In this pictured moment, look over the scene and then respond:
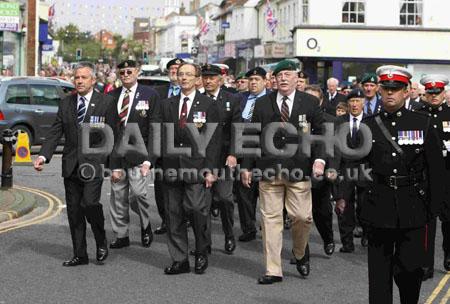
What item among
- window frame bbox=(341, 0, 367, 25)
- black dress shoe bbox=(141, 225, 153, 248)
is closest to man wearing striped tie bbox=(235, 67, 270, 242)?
black dress shoe bbox=(141, 225, 153, 248)

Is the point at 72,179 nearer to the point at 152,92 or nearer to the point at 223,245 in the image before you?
the point at 152,92

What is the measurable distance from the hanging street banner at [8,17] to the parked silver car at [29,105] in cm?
1533

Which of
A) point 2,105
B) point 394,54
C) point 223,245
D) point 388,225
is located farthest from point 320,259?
point 394,54

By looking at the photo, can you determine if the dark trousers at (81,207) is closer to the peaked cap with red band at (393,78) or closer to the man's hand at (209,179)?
the man's hand at (209,179)

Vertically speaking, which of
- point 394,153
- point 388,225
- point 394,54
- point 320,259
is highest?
point 394,54

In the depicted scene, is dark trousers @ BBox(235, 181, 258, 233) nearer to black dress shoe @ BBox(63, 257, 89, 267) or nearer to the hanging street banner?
black dress shoe @ BBox(63, 257, 89, 267)

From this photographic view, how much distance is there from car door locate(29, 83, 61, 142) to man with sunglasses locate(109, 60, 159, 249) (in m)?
11.3

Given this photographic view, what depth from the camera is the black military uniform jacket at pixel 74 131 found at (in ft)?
29.3

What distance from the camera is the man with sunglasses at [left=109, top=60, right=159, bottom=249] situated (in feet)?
31.9

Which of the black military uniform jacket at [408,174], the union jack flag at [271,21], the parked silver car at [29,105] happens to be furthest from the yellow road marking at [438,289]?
the union jack flag at [271,21]

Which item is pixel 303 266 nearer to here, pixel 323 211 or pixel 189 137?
pixel 323 211

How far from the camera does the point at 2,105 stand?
20.5m

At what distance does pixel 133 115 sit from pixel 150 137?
2.58 feet

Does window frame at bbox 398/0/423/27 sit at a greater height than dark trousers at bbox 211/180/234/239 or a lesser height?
greater
